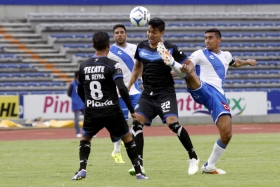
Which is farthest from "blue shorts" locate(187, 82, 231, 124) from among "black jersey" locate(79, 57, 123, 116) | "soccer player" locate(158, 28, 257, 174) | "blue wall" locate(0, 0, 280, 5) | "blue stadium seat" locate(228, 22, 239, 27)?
"blue stadium seat" locate(228, 22, 239, 27)

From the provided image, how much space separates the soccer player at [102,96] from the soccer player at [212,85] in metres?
1.12

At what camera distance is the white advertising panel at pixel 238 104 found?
97.1ft

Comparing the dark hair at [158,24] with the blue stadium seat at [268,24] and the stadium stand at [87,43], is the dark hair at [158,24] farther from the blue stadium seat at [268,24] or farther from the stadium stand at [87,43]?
the blue stadium seat at [268,24]

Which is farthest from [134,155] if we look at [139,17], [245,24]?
[245,24]

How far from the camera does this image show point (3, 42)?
35.8m

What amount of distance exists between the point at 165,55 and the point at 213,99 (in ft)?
4.26

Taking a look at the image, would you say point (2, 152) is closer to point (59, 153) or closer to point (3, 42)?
point (59, 153)

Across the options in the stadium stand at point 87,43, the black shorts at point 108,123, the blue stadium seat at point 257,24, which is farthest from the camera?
the blue stadium seat at point 257,24

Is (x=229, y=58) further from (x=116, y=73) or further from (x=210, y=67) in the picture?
(x=116, y=73)

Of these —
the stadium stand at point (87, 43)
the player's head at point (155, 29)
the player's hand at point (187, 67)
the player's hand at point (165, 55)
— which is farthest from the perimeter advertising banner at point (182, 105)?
the player's hand at point (165, 55)

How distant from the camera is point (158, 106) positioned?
11414 millimetres

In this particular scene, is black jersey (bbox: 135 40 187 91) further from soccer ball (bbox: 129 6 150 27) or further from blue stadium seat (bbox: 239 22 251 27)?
blue stadium seat (bbox: 239 22 251 27)

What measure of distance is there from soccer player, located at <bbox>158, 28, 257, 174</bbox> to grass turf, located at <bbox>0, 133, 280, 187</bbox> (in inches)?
17.7

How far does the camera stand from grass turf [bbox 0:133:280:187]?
10.2 m
